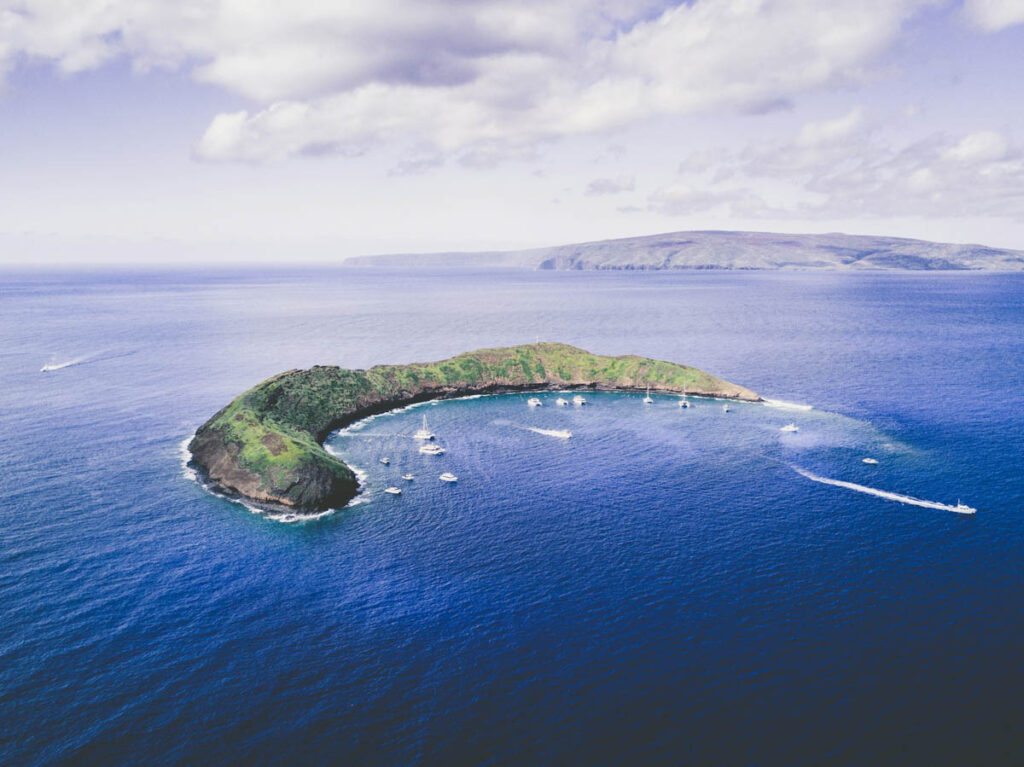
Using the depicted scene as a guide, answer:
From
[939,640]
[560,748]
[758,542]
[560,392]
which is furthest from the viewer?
[560,392]

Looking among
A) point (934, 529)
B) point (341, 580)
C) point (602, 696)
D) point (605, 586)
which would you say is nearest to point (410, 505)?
point (341, 580)

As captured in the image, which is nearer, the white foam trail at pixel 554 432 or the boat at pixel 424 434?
the boat at pixel 424 434

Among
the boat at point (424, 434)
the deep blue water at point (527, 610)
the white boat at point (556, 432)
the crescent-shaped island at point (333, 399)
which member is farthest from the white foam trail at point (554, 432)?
the crescent-shaped island at point (333, 399)

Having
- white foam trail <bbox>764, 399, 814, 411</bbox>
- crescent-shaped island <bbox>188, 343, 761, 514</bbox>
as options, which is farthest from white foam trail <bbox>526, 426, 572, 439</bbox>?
white foam trail <bbox>764, 399, 814, 411</bbox>

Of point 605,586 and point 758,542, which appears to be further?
point 758,542

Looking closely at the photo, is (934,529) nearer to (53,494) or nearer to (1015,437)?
(1015,437)

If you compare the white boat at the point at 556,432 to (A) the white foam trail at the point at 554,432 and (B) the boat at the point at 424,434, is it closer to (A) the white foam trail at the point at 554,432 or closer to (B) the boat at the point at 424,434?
(A) the white foam trail at the point at 554,432
